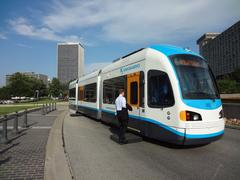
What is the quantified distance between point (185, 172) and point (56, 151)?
3680 mm

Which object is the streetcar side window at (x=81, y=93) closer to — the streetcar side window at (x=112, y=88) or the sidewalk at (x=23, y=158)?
the streetcar side window at (x=112, y=88)

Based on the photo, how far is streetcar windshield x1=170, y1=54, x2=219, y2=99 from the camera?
6344mm

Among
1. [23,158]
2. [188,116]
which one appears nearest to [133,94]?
[188,116]

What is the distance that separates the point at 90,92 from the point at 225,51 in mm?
114598

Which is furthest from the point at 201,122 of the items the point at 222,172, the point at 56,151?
the point at 56,151

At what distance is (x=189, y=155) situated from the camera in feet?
20.3

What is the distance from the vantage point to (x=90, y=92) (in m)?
14.9

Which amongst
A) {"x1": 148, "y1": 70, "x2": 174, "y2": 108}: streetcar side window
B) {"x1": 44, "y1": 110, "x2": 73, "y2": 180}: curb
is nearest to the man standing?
{"x1": 148, "y1": 70, "x2": 174, "y2": 108}: streetcar side window

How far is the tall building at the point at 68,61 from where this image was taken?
150 m

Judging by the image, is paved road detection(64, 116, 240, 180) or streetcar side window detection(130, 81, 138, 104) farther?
streetcar side window detection(130, 81, 138, 104)

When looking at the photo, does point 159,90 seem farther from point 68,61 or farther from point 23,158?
point 68,61

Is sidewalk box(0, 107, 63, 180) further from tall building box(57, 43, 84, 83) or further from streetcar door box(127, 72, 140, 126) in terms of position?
tall building box(57, 43, 84, 83)

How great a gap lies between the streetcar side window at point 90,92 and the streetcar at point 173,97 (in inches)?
211

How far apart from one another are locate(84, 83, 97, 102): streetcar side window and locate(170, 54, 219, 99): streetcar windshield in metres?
7.66
